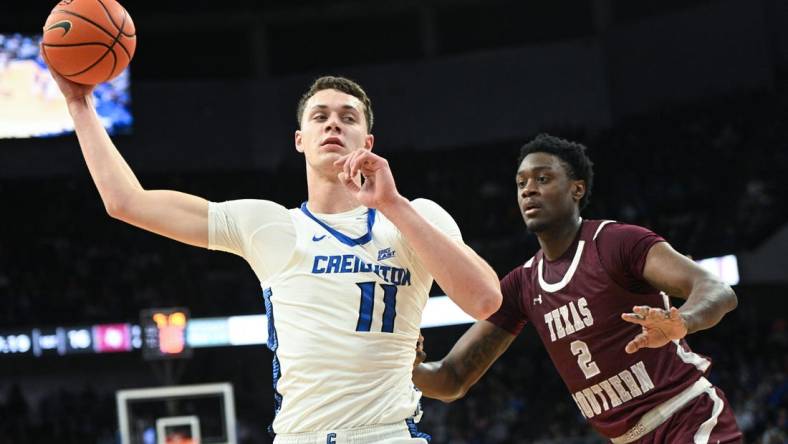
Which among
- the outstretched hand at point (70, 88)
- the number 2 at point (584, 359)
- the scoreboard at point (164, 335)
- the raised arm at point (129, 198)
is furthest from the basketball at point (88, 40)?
the scoreboard at point (164, 335)

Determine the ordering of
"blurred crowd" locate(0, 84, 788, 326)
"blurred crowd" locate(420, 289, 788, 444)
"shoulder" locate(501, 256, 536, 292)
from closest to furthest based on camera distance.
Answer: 1. "shoulder" locate(501, 256, 536, 292)
2. "blurred crowd" locate(420, 289, 788, 444)
3. "blurred crowd" locate(0, 84, 788, 326)

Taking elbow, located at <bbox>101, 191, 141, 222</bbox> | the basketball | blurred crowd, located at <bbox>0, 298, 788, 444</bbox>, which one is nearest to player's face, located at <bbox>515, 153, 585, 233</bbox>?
the basketball

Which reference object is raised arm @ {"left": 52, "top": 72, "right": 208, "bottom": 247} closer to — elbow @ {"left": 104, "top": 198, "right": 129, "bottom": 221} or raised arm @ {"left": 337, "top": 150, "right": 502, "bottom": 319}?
elbow @ {"left": 104, "top": 198, "right": 129, "bottom": 221}

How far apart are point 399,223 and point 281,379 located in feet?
2.40

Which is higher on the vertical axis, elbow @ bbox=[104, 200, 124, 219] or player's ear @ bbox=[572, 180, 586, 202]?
player's ear @ bbox=[572, 180, 586, 202]

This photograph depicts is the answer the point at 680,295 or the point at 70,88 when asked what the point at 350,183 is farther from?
the point at 680,295

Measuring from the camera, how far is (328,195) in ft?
12.5

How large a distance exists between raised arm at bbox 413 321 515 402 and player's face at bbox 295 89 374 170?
1546 mm

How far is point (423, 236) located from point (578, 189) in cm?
227

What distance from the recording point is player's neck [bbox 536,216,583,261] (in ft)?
16.9

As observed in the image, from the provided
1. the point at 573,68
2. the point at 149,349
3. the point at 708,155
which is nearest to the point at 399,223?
the point at 149,349

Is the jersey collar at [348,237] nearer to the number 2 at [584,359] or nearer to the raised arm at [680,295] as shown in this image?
the raised arm at [680,295]

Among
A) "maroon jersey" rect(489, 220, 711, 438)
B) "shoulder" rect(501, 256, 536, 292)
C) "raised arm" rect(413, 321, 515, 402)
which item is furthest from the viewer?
"shoulder" rect(501, 256, 536, 292)

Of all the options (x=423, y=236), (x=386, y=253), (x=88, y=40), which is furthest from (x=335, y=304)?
(x=88, y=40)
